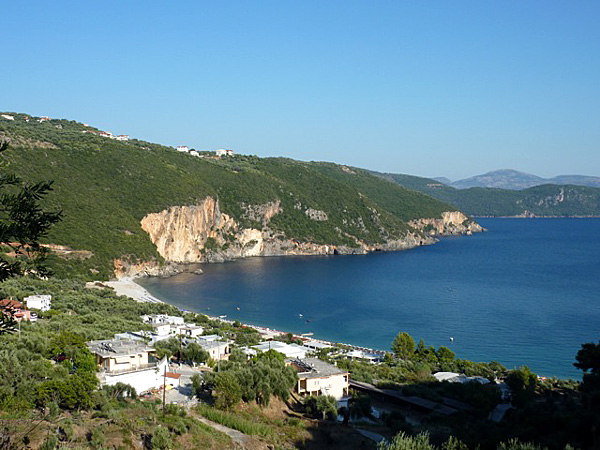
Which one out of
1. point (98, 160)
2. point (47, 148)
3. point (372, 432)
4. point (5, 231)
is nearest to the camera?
point (5, 231)

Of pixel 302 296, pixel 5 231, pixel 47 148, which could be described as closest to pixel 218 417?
pixel 5 231

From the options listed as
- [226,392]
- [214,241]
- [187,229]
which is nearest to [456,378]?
[226,392]

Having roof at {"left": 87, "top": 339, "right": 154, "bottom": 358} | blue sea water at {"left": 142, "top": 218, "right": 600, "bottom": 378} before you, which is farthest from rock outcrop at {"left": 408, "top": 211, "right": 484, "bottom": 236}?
roof at {"left": 87, "top": 339, "right": 154, "bottom": 358}

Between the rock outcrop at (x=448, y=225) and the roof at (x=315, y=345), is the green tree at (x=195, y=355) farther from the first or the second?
the rock outcrop at (x=448, y=225)

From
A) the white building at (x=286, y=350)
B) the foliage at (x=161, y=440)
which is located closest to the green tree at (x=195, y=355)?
the white building at (x=286, y=350)

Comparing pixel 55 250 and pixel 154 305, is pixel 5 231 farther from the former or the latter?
pixel 55 250
